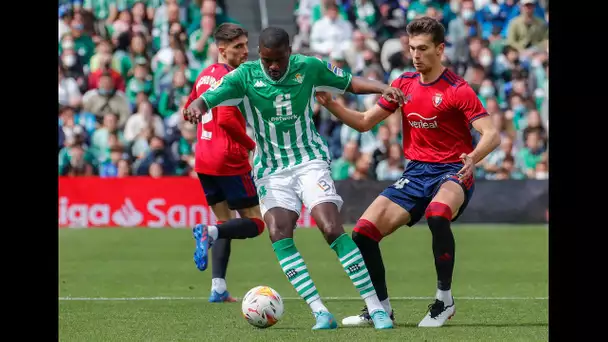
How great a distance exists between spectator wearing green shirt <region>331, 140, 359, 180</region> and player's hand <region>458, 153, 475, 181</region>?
10929mm

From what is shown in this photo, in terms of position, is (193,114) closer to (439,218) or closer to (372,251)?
(372,251)

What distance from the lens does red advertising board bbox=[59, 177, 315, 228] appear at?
18.4 metres

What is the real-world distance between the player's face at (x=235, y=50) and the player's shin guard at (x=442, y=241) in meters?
2.80

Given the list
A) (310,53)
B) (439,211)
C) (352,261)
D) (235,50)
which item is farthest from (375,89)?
(310,53)

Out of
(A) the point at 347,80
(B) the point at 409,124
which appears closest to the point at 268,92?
(A) the point at 347,80

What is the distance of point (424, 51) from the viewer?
355 inches

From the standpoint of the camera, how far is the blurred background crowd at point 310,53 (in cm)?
1989

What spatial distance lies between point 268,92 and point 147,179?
993 cm

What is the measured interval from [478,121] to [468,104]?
17cm

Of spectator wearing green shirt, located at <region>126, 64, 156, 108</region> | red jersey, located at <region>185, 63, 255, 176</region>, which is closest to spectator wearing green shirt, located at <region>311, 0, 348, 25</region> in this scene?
spectator wearing green shirt, located at <region>126, 64, 156, 108</region>

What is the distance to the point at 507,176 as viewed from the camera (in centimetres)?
1961

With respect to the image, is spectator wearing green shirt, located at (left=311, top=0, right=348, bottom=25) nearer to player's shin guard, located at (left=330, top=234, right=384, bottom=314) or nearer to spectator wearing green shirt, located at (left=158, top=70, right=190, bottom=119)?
spectator wearing green shirt, located at (left=158, top=70, right=190, bottom=119)

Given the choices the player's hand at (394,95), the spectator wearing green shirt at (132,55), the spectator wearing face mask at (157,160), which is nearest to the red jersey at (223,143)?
the player's hand at (394,95)
